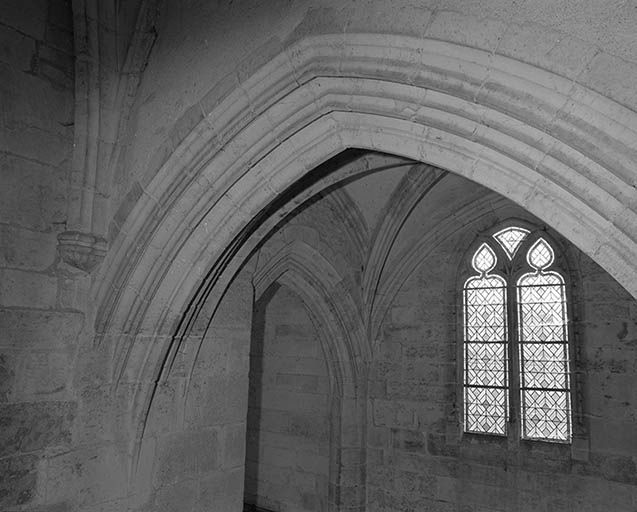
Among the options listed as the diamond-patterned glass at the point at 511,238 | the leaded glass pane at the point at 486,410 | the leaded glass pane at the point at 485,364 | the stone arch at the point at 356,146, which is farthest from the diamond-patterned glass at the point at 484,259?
the stone arch at the point at 356,146

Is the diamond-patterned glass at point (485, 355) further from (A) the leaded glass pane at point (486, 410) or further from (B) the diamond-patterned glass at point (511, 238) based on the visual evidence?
(B) the diamond-patterned glass at point (511, 238)

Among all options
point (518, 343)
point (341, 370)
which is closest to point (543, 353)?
point (518, 343)

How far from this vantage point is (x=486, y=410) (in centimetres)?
621

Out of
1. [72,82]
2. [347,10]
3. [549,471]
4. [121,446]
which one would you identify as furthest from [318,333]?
[347,10]

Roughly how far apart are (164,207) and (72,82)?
3.26 ft

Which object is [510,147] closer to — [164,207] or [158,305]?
[164,207]

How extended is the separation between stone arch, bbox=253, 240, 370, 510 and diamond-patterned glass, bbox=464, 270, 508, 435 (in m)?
1.18

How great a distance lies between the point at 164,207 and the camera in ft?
11.1

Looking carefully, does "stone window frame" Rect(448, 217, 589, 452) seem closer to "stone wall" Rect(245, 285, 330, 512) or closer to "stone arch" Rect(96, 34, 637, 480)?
"stone wall" Rect(245, 285, 330, 512)

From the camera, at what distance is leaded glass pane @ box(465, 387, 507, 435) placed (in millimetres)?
6105

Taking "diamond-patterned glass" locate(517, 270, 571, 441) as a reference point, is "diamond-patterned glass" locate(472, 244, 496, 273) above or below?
above

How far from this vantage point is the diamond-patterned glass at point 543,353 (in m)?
5.78

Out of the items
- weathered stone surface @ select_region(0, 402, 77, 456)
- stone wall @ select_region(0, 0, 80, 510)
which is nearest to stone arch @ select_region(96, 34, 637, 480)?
stone wall @ select_region(0, 0, 80, 510)

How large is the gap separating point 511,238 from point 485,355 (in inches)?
A: 49.8
